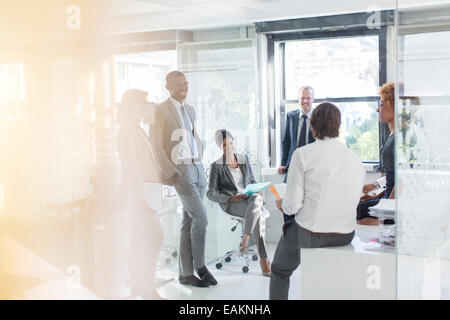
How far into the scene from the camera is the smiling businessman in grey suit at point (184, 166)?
11.0 ft

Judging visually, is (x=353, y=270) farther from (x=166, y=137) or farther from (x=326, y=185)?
(x=166, y=137)

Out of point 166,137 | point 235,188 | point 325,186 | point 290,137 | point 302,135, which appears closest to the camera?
point 325,186

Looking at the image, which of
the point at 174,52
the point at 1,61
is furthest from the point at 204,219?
the point at 1,61

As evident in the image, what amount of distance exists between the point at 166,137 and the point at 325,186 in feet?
3.62

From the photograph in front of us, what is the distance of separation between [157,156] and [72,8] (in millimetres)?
1183

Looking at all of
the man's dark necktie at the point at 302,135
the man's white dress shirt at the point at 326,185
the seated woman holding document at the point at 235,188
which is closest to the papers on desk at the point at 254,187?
the seated woman holding document at the point at 235,188

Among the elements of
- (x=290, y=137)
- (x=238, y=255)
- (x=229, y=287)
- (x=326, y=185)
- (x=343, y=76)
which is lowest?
(x=229, y=287)

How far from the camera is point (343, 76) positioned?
3.00 metres

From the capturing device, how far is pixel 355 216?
111 inches

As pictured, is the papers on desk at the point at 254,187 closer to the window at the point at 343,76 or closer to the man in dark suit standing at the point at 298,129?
the man in dark suit standing at the point at 298,129

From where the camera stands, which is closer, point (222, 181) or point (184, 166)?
point (184, 166)

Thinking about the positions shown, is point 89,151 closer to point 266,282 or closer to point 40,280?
point 40,280

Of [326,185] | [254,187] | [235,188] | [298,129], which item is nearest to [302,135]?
[298,129]

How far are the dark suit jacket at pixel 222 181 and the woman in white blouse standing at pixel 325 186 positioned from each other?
0.70 meters
